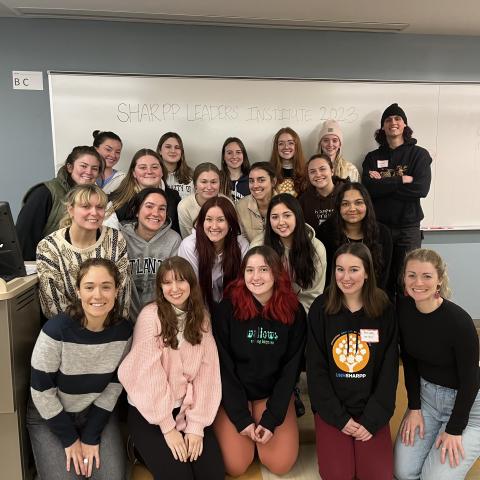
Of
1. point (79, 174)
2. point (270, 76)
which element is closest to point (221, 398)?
point (79, 174)

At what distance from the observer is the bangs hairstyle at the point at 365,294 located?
193 centimetres

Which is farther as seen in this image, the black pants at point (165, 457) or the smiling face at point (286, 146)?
the smiling face at point (286, 146)

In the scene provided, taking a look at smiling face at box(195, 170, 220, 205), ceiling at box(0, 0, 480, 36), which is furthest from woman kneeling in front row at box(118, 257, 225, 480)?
ceiling at box(0, 0, 480, 36)

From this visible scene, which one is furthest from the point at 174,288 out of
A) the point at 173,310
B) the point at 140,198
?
the point at 140,198

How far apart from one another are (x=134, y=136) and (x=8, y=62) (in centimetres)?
106

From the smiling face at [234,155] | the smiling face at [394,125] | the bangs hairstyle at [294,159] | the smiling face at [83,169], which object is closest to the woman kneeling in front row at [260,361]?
the smiling face at [83,169]

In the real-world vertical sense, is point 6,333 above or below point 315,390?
above

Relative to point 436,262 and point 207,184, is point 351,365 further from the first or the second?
point 207,184

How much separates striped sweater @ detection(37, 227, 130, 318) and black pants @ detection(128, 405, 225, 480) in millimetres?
592

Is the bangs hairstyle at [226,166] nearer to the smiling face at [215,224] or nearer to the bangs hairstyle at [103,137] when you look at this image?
the bangs hairstyle at [103,137]

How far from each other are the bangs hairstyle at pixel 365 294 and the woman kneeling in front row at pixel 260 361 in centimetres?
19

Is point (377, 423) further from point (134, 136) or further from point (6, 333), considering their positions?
point (134, 136)

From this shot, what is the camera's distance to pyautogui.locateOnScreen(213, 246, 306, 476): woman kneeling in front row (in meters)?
1.94

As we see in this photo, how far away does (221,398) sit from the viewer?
198 cm
